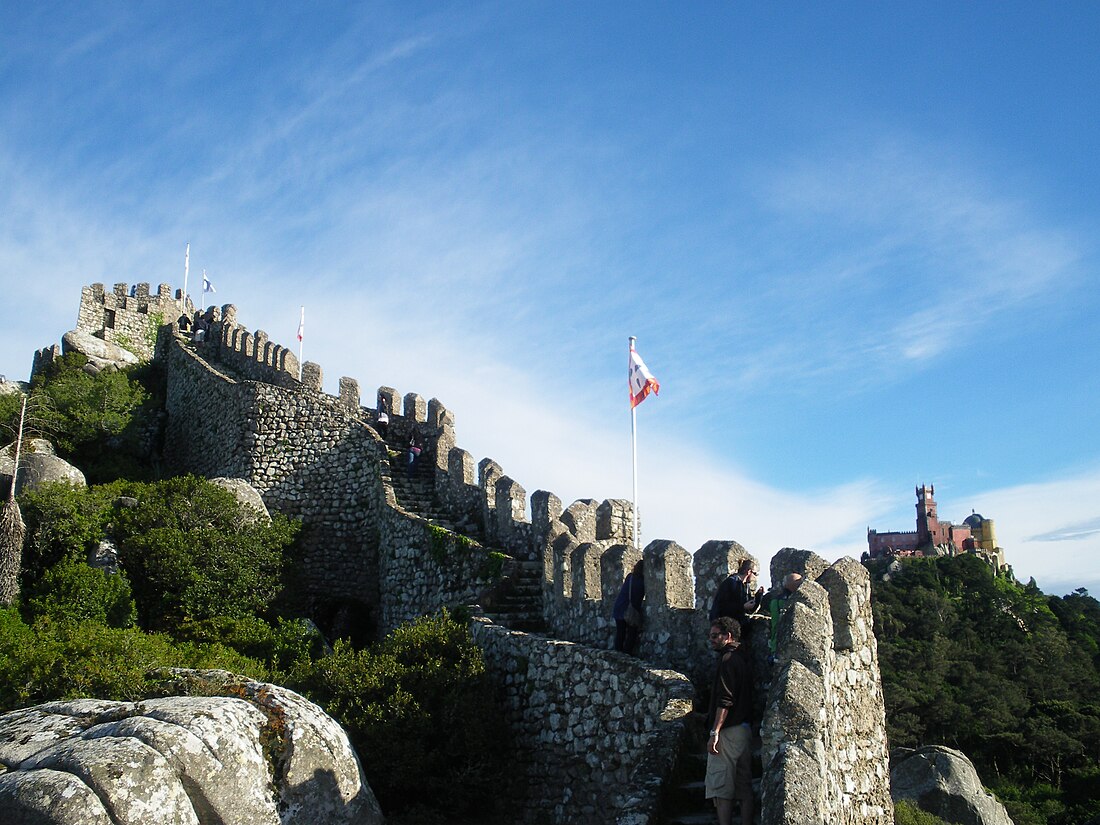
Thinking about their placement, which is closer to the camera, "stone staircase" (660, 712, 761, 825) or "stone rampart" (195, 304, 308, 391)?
"stone staircase" (660, 712, 761, 825)

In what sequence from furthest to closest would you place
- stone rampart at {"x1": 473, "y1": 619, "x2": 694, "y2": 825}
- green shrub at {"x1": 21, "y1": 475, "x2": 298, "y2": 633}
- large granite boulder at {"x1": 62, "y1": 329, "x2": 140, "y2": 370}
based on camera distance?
1. large granite boulder at {"x1": 62, "y1": 329, "x2": 140, "y2": 370}
2. green shrub at {"x1": 21, "y1": 475, "x2": 298, "y2": 633}
3. stone rampart at {"x1": 473, "y1": 619, "x2": 694, "y2": 825}

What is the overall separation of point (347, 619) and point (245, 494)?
11.2 ft

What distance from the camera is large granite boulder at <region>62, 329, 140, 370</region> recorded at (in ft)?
103

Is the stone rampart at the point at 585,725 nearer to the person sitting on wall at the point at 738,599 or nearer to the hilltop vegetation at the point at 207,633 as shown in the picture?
the hilltop vegetation at the point at 207,633

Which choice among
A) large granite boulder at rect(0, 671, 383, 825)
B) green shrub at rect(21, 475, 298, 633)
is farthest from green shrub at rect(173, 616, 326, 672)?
large granite boulder at rect(0, 671, 383, 825)

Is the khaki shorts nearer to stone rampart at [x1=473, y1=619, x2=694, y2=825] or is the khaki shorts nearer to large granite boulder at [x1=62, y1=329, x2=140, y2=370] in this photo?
stone rampart at [x1=473, y1=619, x2=694, y2=825]

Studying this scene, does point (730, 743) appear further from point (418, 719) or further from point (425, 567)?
point (425, 567)

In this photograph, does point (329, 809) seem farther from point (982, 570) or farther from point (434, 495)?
point (982, 570)

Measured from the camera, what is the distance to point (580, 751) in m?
11.7

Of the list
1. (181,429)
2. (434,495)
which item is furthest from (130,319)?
(434,495)

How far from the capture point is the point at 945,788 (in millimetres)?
23094

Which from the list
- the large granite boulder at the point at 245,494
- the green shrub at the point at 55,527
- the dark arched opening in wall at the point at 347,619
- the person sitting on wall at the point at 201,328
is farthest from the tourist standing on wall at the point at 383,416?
the person sitting on wall at the point at 201,328

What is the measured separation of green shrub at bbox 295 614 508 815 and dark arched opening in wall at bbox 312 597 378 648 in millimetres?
6245

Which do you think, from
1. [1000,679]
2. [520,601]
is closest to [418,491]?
[520,601]
